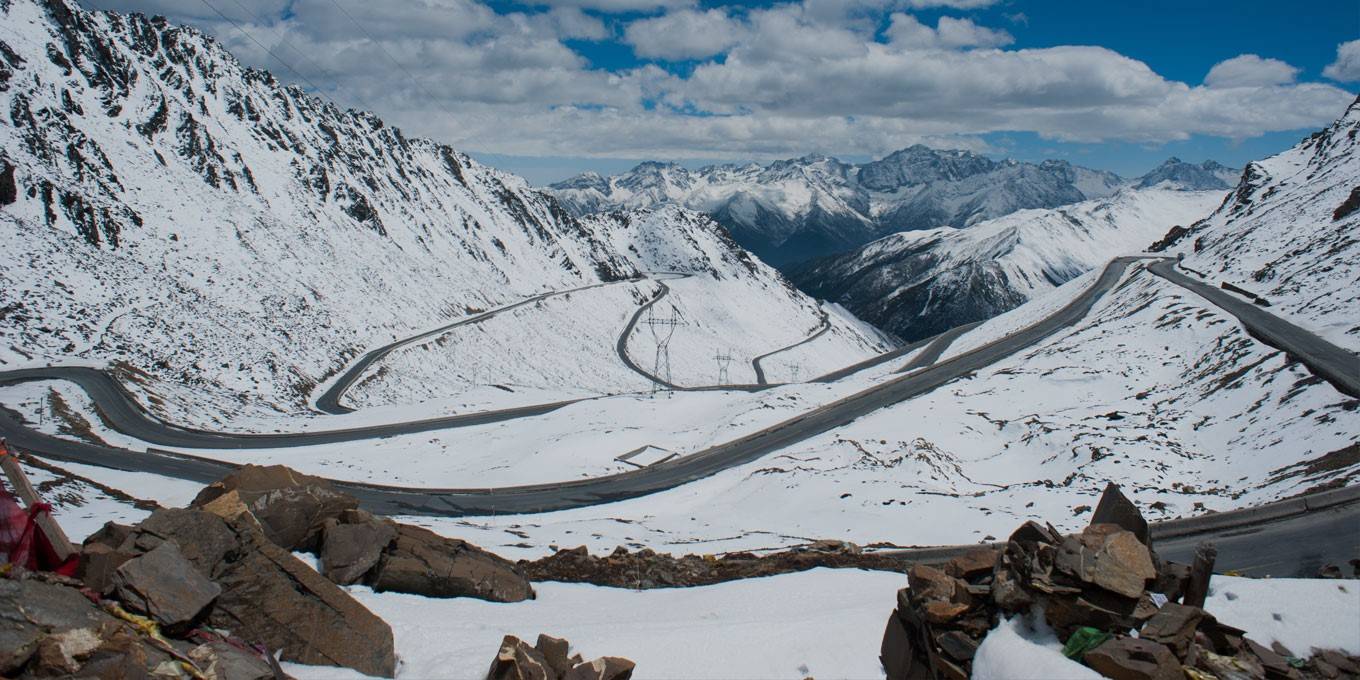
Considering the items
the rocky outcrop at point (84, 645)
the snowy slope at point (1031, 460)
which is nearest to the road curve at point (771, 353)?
the snowy slope at point (1031, 460)

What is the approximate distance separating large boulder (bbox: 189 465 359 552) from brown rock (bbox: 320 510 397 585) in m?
0.57

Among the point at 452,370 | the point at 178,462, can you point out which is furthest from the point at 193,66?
the point at 178,462

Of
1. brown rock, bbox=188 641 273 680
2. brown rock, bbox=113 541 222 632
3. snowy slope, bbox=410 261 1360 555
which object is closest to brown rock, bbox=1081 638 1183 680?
brown rock, bbox=188 641 273 680

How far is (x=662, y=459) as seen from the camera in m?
50.5

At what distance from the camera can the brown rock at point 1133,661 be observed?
881cm

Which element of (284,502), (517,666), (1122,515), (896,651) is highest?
(1122,515)

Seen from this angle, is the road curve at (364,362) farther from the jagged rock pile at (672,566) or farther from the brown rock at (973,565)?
the brown rock at (973,565)

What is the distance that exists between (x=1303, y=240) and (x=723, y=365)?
86253 millimetres

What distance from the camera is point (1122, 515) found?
11.7 metres

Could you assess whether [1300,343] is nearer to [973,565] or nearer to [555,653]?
[973,565]

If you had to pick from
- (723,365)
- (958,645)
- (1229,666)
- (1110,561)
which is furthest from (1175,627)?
(723,365)

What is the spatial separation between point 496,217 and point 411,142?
27103 millimetres

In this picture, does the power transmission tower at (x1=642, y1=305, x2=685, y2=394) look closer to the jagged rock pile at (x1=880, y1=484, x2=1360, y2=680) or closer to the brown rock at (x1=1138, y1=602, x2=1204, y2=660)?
the jagged rock pile at (x1=880, y1=484, x2=1360, y2=680)

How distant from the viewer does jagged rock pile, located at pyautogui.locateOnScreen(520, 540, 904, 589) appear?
17.7m
